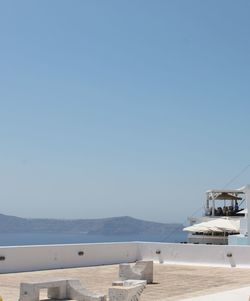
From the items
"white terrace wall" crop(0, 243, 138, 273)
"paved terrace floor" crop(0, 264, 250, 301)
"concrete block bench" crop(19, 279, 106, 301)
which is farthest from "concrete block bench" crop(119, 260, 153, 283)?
"white terrace wall" crop(0, 243, 138, 273)

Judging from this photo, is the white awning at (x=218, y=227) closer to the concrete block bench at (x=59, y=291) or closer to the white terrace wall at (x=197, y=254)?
the white terrace wall at (x=197, y=254)

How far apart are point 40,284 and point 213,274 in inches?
307

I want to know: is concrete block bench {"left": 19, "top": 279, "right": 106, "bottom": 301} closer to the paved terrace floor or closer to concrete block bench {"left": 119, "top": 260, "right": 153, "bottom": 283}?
the paved terrace floor

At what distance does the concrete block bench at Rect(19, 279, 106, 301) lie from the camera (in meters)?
11.9

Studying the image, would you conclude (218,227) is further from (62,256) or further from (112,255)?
(62,256)

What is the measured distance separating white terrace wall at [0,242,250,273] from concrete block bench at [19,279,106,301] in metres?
6.74

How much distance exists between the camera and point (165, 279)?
1697cm

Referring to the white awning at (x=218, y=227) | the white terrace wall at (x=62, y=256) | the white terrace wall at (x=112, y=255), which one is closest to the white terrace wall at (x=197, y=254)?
the white terrace wall at (x=112, y=255)

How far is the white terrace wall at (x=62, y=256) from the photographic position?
19453 mm

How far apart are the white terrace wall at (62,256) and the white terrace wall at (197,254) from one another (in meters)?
0.84

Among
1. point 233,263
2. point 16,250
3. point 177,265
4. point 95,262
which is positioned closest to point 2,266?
point 16,250

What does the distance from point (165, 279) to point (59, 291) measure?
5.01 m

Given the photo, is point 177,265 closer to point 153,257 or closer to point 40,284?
point 153,257

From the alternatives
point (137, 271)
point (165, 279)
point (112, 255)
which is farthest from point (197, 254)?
point (137, 271)
